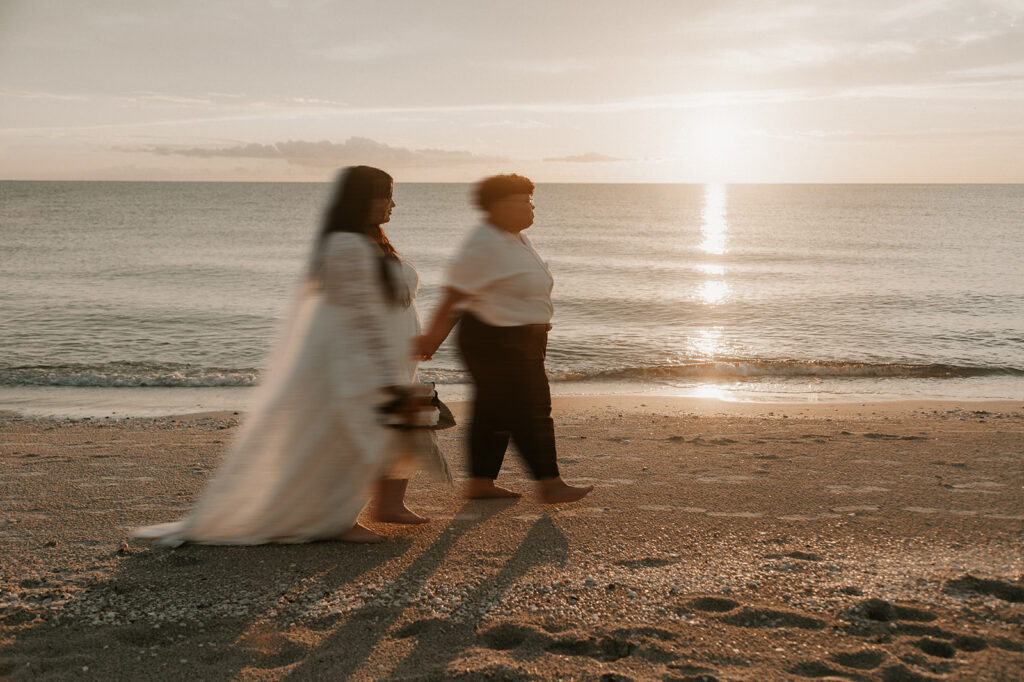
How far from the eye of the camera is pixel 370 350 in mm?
3420

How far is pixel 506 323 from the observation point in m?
4.14

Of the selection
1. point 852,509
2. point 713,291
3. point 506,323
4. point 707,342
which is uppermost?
point 506,323

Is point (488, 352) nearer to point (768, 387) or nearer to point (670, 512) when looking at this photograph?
point (670, 512)

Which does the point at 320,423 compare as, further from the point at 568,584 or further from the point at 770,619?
the point at 770,619

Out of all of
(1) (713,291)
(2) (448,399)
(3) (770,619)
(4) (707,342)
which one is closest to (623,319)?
(4) (707,342)

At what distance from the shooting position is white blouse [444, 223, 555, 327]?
13.4ft

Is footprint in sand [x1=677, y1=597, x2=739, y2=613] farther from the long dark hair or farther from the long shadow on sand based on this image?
the long dark hair

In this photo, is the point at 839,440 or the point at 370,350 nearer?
the point at 370,350

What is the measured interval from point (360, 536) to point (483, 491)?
1.00 meters

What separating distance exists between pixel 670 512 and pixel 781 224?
66536 millimetres

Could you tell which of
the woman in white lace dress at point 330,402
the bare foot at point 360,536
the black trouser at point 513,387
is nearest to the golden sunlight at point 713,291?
the black trouser at point 513,387

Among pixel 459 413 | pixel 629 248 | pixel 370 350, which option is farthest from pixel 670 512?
pixel 629 248

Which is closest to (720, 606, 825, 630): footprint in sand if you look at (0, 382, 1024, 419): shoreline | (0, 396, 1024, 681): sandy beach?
(0, 396, 1024, 681): sandy beach

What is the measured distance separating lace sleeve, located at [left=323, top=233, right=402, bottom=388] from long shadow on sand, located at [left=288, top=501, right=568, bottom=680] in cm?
92
